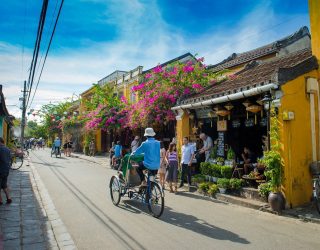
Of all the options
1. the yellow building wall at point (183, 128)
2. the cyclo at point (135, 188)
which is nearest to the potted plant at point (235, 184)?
the cyclo at point (135, 188)

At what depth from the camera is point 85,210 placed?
25.3 feet

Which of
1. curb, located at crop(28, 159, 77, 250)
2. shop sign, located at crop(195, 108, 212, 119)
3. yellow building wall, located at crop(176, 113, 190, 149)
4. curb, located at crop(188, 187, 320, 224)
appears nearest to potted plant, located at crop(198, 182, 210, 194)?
curb, located at crop(188, 187, 320, 224)

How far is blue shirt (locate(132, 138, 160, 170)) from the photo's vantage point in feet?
24.9

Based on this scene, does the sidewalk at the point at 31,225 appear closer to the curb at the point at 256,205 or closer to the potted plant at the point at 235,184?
the curb at the point at 256,205

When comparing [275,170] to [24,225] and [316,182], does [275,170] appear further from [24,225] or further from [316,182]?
[24,225]

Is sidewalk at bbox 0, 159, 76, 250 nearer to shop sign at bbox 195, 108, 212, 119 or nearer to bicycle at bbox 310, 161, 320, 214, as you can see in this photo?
bicycle at bbox 310, 161, 320, 214

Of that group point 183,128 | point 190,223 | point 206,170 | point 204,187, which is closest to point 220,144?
point 206,170

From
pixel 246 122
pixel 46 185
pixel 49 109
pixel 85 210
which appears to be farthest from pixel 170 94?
pixel 49 109

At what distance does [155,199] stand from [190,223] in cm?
106

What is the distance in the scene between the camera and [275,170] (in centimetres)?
790

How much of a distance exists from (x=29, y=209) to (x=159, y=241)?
409 cm

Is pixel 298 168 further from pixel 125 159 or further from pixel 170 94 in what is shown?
pixel 170 94

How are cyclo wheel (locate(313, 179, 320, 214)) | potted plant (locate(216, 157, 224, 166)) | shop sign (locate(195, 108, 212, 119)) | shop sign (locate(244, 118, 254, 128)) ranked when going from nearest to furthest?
cyclo wheel (locate(313, 179, 320, 214)) → shop sign (locate(244, 118, 254, 128)) → potted plant (locate(216, 157, 224, 166)) → shop sign (locate(195, 108, 212, 119))

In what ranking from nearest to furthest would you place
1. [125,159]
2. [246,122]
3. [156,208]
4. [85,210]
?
1. [156,208]
2. [85,210]
3. [125,159]
4. [246,122]
